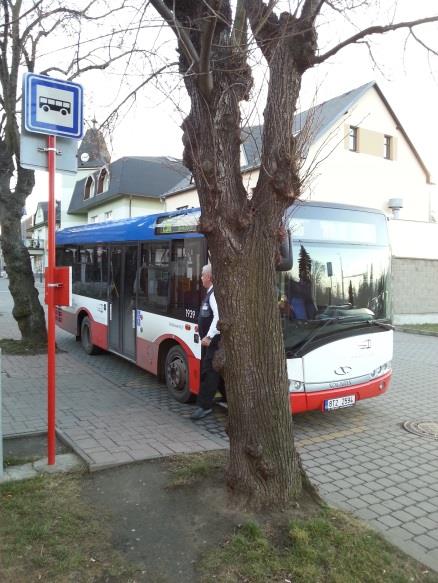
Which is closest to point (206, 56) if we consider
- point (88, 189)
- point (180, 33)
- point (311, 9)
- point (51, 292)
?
point (180, 33)

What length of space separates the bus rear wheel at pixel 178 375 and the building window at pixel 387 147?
21115 mm

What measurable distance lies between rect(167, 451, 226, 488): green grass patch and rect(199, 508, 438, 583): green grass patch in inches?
33.1

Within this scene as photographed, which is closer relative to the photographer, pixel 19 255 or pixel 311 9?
pixel 311 9

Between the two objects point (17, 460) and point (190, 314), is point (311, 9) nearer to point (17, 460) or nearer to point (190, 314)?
point (190, 314)

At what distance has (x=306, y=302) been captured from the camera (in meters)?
5.55

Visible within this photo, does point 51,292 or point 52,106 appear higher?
point 52,106

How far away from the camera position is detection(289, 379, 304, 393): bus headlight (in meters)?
5.40

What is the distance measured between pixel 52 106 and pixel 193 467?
323 centimetres

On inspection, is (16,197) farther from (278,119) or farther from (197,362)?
(278,119)

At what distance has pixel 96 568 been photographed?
2885 mm

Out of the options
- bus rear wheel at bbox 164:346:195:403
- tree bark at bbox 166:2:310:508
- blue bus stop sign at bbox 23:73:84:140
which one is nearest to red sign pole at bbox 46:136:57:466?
blue bus stop sign at bbox 23:73:84:140

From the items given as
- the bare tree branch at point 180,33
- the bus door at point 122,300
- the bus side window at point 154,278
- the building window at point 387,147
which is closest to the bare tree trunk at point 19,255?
the bus door at point 122,300

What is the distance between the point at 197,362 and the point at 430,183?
23.7m

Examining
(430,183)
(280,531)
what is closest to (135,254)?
(280,531)
